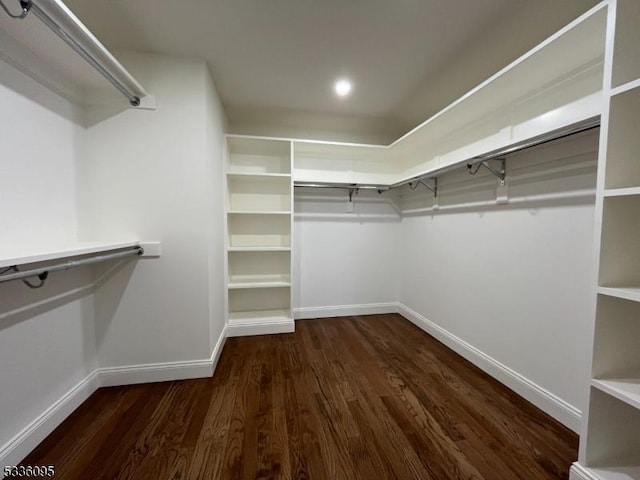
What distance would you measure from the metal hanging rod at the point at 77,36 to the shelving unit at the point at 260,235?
4.08 ft

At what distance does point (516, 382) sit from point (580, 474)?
2.32 feet

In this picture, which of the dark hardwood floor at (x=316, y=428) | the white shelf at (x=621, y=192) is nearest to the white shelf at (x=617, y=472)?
the dark hardwood floor at (x=316, y=428)

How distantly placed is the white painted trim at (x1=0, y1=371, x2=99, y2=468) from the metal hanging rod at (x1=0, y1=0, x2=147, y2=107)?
1.77 m

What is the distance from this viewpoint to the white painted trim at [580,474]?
1.02 m

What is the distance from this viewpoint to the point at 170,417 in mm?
1497

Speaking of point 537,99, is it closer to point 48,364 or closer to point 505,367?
point 505,367

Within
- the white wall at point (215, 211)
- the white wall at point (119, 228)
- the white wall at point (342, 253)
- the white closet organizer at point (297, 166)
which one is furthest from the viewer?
the white wall at point (342, 253)

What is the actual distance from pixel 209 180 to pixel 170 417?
5.19ft

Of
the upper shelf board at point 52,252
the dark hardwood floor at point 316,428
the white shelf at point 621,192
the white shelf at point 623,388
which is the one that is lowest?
the dark hardwood floor at point 316,428

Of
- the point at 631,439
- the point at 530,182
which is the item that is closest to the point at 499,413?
the point at 631,439

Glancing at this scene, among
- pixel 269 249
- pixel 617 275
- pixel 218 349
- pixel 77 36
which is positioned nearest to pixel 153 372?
pixel 218 349

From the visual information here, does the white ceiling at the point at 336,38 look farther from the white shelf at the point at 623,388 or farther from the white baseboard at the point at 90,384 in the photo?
the white baseboard at the point at 90,384

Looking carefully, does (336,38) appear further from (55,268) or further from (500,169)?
(55,268)

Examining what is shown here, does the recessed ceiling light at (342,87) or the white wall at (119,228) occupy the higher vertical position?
the recessed ceiling light at (342,87)
